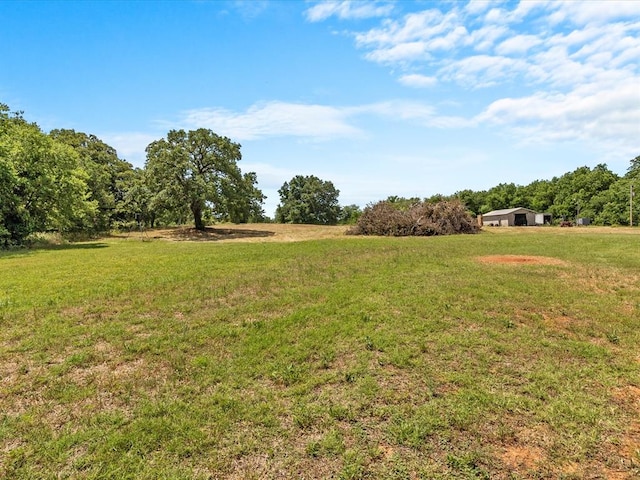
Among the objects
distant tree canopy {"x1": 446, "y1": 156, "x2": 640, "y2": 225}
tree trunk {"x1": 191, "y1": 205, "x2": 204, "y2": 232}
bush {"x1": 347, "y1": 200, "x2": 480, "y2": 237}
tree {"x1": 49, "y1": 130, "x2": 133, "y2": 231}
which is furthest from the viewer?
distant tree canopy {"x1": 446, "y1": 156, "x2": 640, "y2": 225}

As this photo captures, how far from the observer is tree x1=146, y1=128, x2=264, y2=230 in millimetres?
28281

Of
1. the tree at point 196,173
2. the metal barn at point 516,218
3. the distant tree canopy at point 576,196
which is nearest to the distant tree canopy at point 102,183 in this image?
the tree at point 196,173

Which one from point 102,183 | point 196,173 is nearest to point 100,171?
point 102,183

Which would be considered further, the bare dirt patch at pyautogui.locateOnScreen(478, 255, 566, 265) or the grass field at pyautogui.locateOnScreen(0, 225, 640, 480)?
the bare dirt patch at pyautogui.locateOnScreen(478, 255, 566, 265)

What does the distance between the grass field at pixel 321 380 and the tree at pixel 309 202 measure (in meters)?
57.0

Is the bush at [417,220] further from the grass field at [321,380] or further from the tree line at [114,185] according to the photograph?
the grass field at [321,380]

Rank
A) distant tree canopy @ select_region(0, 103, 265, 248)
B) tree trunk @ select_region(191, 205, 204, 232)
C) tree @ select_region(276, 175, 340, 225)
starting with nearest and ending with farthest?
1. distant tree canopy @ select_region(0, 103, 265, 248)
2. tree trunk @ select_region(191, 205, 204, 232)
3. tree @ select_region(276, 175, 340, 225)

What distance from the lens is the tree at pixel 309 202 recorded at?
64750mm

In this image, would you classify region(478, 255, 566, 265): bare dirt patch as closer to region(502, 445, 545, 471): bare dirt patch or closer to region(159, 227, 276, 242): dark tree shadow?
region(502, 445, 545, 471): bare dirt patch

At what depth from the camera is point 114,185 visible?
3722cm

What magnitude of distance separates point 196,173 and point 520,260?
25.5m

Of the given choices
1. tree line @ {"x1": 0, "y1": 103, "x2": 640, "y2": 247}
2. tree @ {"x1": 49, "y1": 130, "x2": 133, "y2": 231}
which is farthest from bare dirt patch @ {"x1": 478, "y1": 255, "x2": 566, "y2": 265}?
tree @ {"x1": 49, "y1": 130, "x2": 133, "y2": 231}

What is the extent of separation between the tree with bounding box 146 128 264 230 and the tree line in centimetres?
8

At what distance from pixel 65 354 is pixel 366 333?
4.05 metres
